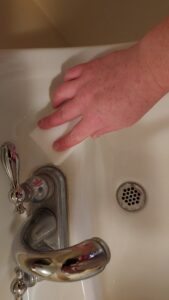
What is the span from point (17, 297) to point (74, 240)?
0.17 metres

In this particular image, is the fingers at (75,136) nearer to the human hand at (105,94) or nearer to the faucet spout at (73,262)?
the human hand at (105,94)

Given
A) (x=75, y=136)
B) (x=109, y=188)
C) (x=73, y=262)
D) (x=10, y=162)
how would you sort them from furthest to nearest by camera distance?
(x=109, y=188) → (x=75, y=136) → (x=10, y=162) → (x=73, y=262)

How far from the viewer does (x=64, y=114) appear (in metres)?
0.62

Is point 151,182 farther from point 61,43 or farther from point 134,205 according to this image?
point 61,43

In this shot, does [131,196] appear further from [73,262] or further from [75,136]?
[73,262]

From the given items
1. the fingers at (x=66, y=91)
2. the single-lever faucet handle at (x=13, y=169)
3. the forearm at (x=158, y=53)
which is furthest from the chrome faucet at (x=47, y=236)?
the forearm at (x=158, y=53)

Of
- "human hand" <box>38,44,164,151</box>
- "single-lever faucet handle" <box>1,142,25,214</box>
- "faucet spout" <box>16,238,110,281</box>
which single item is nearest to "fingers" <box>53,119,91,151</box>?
"human hand" <box>38,44,164,151</box>

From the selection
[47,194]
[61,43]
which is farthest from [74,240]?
[61,43]

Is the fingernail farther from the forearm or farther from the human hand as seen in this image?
the forearm

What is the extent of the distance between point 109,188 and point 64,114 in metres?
0.21

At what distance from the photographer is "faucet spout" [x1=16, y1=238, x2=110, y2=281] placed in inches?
15.6

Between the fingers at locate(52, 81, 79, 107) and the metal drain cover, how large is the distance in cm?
23

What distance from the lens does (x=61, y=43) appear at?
3.01 ft

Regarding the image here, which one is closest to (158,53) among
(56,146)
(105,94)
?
(105,94)
